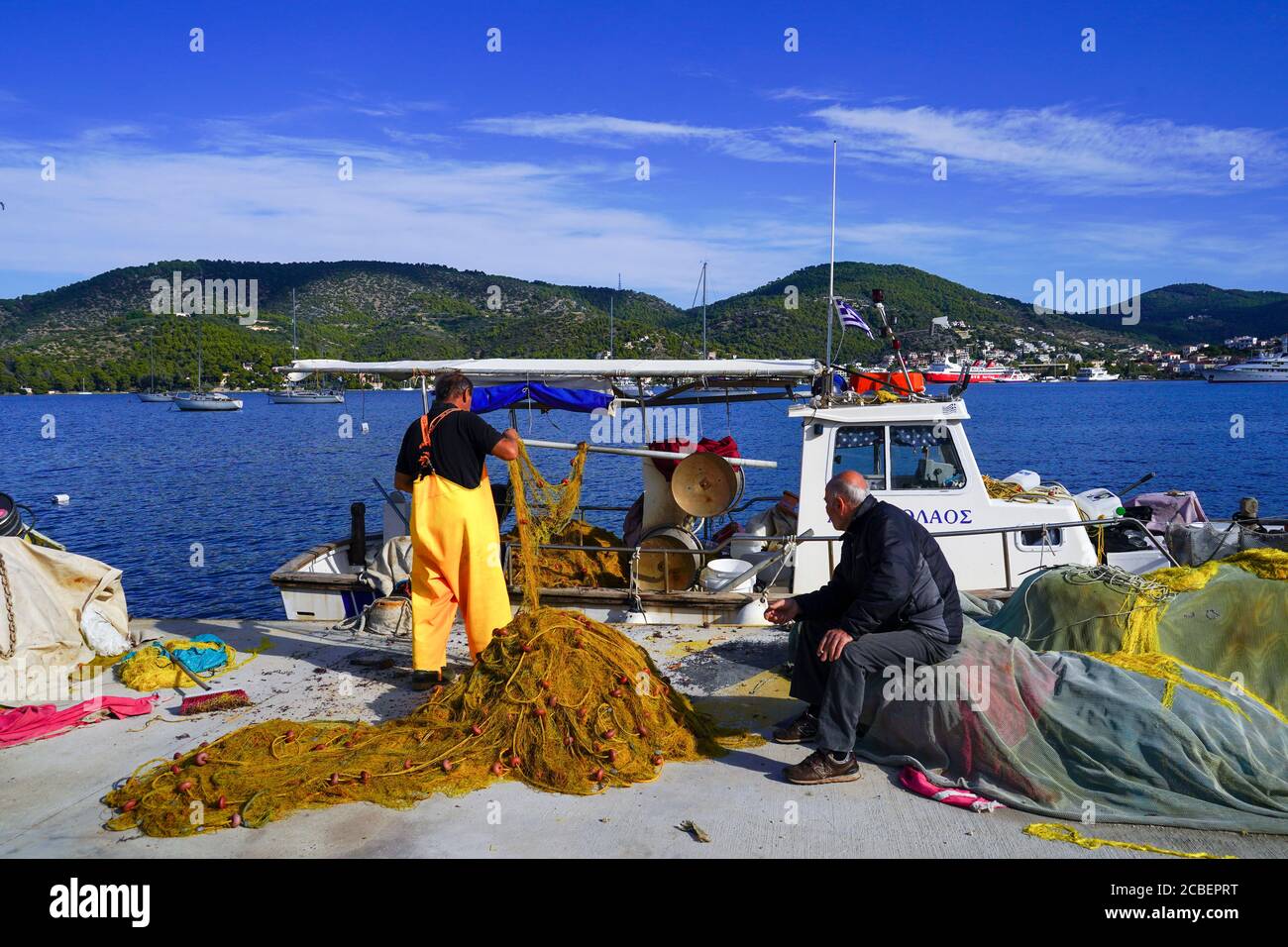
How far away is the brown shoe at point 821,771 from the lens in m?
4.34

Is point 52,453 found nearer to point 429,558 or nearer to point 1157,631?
point 429,558

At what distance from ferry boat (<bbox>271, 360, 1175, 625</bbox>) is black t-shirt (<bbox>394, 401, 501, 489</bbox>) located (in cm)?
232

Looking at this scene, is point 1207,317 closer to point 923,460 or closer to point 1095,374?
point 1095,374

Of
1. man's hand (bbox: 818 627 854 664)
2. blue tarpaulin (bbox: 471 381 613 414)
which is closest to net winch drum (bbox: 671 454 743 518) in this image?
blue tarpaulin (bbox: 471 381 613 414)

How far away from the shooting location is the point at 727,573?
786 cm

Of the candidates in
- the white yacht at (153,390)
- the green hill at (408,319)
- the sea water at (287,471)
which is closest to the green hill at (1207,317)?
the green hill at (408,319)

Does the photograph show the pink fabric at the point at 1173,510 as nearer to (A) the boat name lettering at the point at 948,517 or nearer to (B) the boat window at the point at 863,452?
(A) the boat name lettering at the point at 948,517

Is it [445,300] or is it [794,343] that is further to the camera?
[445,300]

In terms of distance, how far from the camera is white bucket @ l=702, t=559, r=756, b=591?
7.71 meters

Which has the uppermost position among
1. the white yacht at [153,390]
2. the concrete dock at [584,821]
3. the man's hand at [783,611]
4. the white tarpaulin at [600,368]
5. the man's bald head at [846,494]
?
the white yacht at [153,390]

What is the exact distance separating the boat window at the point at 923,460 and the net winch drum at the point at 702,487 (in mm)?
1366

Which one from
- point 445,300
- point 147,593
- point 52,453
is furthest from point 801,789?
point 445,300

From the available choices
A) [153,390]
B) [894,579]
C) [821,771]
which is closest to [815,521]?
[894,579]
